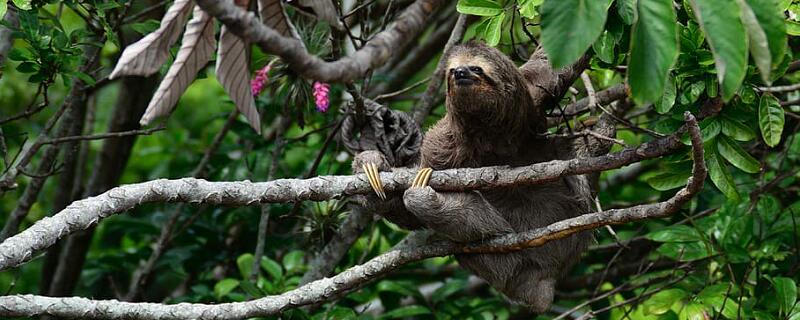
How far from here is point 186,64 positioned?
2934mm

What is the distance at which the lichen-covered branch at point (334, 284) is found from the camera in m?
4.25

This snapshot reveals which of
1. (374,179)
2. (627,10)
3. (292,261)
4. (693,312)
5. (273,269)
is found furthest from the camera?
(292,261)

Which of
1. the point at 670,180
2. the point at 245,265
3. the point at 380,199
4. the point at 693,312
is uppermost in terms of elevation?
the point at 380,199

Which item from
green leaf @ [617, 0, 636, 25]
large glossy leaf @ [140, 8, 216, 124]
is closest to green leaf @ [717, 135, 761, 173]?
green leaf @ [617, 0, 636, 25]

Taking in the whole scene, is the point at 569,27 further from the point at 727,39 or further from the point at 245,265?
the point at 245,265

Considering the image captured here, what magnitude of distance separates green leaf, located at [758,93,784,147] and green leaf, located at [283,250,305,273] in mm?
3767

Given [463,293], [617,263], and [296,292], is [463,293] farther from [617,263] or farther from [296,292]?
[296,292]

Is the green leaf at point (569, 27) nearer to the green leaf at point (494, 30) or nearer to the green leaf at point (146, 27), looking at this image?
the green leaf at point (494, 30)

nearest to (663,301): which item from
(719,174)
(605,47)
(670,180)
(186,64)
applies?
(670,180)

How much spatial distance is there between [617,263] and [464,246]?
2456mm

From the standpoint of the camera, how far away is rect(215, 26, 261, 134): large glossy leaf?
2.96 meters

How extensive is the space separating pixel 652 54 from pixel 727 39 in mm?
241

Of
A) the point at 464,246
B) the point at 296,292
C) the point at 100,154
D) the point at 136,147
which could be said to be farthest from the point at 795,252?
the point at 136,147

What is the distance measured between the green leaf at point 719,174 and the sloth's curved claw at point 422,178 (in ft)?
4.78
